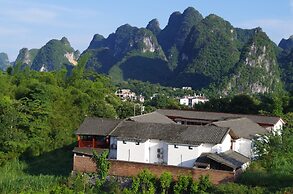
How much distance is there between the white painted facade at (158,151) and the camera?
19.2 metres

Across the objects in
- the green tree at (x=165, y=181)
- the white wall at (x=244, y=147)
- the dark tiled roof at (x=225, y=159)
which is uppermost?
the white wall at (x=244, y=147)

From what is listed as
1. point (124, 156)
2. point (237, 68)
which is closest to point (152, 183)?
point (124, 156)

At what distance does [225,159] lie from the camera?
18469mm

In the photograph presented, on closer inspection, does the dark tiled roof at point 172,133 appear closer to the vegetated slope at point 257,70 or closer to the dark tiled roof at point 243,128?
the dark tiled roof at point 243,128

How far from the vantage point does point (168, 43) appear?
426 ft

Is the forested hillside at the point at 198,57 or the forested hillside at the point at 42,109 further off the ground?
the forested hillside at the point at 198,57

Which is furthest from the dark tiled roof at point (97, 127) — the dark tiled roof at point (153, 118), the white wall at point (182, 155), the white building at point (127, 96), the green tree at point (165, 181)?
the white building at point (127, 96)

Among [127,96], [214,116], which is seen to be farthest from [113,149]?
[127,96]

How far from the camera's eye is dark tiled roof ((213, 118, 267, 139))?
2198 cm

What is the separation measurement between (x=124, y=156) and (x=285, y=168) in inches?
261

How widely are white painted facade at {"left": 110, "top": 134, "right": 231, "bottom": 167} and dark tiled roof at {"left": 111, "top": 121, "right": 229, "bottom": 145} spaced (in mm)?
221

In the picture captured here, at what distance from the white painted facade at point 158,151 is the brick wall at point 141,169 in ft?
3.73

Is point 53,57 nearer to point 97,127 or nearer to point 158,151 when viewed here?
point 97,127

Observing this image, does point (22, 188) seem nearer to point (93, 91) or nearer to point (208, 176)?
point (208, 176)
